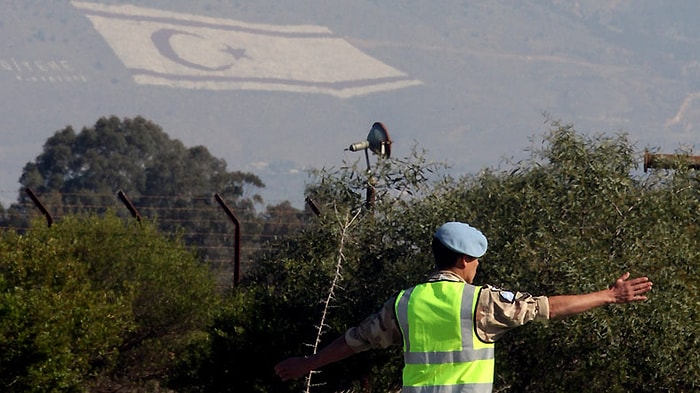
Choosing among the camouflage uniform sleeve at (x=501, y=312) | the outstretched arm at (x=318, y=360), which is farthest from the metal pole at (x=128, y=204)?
the camouflage uniform sleeve at (x=501, y=312)

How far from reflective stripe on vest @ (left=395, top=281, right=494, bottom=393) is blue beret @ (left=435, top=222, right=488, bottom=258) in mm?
153

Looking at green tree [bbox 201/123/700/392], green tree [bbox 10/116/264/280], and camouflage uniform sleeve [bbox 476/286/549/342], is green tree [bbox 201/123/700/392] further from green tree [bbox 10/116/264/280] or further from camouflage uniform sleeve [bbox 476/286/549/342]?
green tree [bbox 10/116/264/280]

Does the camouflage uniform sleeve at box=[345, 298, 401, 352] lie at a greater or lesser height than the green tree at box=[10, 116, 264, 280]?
lesser

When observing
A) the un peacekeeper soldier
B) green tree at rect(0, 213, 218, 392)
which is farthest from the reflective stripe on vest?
green tree at rect(0, 213, 218, 392)

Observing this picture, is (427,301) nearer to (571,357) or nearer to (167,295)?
(571,357)

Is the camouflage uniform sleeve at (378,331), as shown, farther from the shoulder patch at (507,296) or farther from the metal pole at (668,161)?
the metal pole at (668,161)

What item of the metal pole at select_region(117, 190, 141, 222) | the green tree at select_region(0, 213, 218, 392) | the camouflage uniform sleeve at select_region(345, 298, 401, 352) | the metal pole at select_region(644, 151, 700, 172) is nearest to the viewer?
the camouflage uniform sleeve at select_region(345, 298, 401, 352)

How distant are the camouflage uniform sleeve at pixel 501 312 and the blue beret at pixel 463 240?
18cm

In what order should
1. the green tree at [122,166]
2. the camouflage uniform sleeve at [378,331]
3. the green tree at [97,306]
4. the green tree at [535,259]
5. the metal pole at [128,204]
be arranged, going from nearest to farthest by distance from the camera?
the camouflage uniform sleeve at [378,331] < the green tree at [535,259] < the green tree at [97,306] < the metal pole at [128,204] < the green tree at [122,166]

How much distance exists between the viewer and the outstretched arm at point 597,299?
6.75 meters

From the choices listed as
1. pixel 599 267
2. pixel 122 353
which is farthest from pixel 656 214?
pixel 122 353

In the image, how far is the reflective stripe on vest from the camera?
670 centimetres

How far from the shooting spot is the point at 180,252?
23906mm

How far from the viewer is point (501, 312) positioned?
668 centimetres
